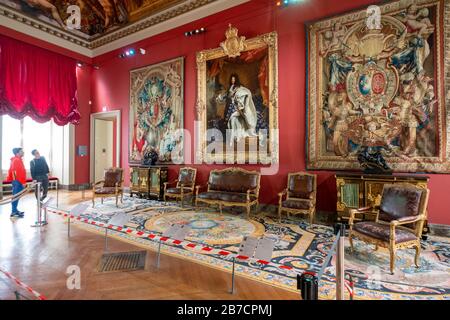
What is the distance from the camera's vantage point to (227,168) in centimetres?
693

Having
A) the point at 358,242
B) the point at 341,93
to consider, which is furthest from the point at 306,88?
the point at 358,242

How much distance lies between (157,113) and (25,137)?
20.6 feet

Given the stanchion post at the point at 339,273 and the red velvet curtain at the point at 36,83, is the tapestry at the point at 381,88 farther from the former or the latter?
the red velvet curtain at the point at 36,83

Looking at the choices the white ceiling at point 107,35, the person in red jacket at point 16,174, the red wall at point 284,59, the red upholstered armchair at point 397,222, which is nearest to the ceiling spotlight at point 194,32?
the red wall at point 284,59

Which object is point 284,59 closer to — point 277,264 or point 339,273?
point 277,264

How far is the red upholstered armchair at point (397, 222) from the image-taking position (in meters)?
3.24

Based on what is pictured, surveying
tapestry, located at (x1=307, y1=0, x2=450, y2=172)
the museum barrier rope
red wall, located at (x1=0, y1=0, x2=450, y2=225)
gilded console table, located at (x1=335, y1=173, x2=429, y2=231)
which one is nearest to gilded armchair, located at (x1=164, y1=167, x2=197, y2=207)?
red wall, located at (x1=0, y1=0, x2=450, y2=225)

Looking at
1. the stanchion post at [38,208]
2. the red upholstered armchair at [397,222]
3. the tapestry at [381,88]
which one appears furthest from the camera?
the stanchion post at [38,208]

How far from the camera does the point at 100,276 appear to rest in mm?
2965

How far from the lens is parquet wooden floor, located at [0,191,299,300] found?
2.57 m

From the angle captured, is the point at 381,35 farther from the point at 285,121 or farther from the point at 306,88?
the point at 285,121

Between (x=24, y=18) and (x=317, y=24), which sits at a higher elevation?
(x=24, y=18)

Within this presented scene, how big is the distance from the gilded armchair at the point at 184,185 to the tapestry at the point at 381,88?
3.46 meters
